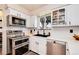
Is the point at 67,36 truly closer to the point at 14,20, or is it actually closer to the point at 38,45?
the point at 38,45

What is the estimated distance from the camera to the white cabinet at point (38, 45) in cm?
161

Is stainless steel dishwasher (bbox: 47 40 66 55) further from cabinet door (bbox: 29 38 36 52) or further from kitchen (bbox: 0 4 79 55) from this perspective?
cabinet door (bbox: 29 38 36 52)

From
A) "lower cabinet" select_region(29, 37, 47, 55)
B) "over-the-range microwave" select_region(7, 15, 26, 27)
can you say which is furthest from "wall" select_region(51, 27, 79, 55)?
"over-the-range microwave" select_region(7, 15, 26, 27)

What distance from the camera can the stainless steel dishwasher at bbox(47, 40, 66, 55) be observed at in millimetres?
1284

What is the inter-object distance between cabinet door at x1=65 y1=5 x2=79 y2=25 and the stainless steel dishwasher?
0.45 m

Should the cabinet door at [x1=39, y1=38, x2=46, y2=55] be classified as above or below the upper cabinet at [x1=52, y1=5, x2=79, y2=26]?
below

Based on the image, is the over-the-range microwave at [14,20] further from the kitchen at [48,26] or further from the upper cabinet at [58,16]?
the upper cabinet at [58,16]

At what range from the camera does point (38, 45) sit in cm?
175

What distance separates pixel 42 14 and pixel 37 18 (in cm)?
35

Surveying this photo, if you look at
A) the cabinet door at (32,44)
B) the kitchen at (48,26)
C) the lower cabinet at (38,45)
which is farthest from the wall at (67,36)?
the cabinet door at (32,44)

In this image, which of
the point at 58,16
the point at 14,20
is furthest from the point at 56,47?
the point at 14,20

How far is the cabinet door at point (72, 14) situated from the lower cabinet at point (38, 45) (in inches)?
26.1

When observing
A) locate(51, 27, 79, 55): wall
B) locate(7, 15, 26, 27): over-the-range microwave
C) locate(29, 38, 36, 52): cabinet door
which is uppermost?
locate(7, 15, 26, 27): over-the-range microwave
